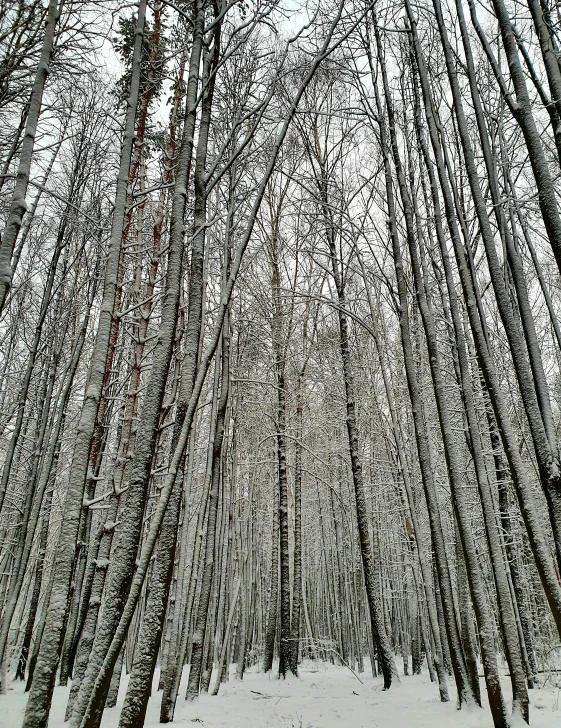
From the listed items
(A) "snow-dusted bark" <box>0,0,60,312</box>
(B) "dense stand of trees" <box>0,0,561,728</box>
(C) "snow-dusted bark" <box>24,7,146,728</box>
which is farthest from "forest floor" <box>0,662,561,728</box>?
(A) "snow-dusted bark" <box>0,0,60,312</box>

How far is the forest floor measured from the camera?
198 inches

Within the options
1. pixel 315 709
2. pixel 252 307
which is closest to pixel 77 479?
pixel 315 709

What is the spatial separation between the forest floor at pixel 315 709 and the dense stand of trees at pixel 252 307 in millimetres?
407

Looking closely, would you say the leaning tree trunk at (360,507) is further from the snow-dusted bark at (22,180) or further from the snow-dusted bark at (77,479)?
the snow-dusted bark at (22,180)

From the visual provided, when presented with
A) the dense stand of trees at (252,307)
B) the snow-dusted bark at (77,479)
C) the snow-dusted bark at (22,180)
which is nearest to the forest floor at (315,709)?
the dense stand of trees at (252,307)

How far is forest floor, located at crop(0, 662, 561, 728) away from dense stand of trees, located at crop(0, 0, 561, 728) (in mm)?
407

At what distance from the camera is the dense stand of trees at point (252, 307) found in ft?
10.2

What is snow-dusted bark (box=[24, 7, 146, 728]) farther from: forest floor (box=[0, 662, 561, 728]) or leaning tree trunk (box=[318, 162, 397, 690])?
leaning tree trunk (box=[318, 162, 397, 690])

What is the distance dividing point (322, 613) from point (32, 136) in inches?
934

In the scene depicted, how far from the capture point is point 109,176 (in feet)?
27.9

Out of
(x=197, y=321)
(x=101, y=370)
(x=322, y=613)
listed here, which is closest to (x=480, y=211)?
(x=197, y=321)

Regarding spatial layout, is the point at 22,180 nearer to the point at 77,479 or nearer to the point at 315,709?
the point at 77,479

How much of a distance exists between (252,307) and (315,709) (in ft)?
26.2

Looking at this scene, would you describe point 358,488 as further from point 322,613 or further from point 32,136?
point 322,613
